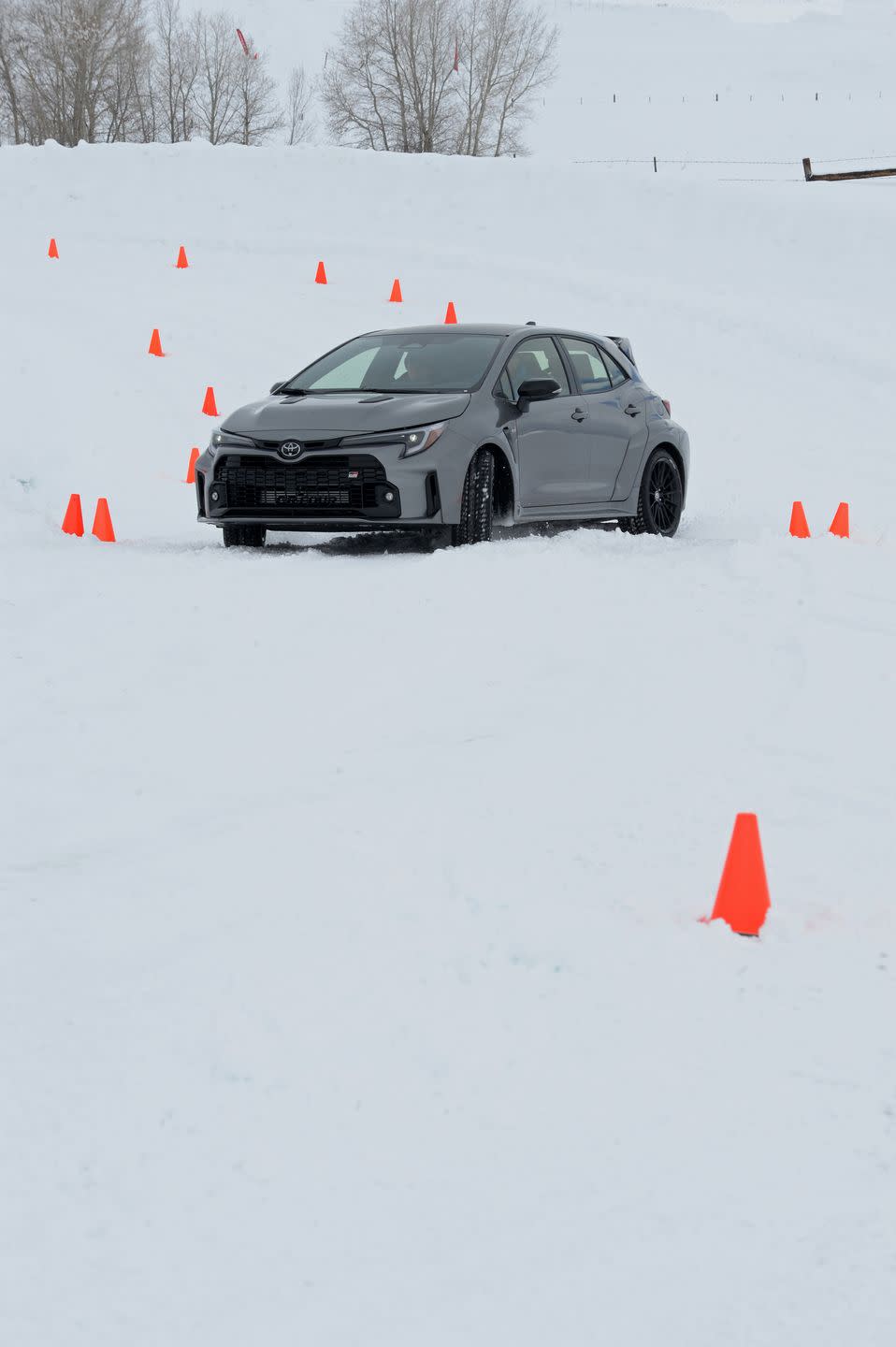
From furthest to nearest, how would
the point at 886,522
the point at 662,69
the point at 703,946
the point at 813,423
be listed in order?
the point at 662,69 → the point at 813,423 → the point at 886,522 → the point at 703,946

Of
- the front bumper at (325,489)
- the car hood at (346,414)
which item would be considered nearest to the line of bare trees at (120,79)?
the car hood at (346,414)

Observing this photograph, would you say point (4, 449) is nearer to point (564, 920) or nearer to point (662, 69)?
point (564, 920)

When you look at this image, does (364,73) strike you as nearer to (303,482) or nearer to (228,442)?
(228,442)

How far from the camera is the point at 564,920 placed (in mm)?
4715

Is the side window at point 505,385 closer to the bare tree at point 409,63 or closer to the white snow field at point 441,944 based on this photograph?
the white snow field at point 441,944

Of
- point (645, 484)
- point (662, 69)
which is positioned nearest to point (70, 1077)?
point (645, 484)

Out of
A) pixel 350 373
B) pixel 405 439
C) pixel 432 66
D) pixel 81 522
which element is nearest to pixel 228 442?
pixel 405 439

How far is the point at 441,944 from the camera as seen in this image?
14.8 feet

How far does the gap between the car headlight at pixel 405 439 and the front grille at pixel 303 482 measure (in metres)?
0.09

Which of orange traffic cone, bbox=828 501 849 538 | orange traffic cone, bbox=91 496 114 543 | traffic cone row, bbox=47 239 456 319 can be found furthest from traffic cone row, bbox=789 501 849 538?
traffic cone row, bbox=47 239 456 319

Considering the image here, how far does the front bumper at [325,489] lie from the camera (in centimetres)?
911

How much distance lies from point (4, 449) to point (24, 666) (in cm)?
629

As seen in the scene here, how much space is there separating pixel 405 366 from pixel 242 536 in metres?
1.51

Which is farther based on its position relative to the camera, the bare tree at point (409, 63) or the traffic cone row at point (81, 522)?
the bare tree at point (409, 63)
